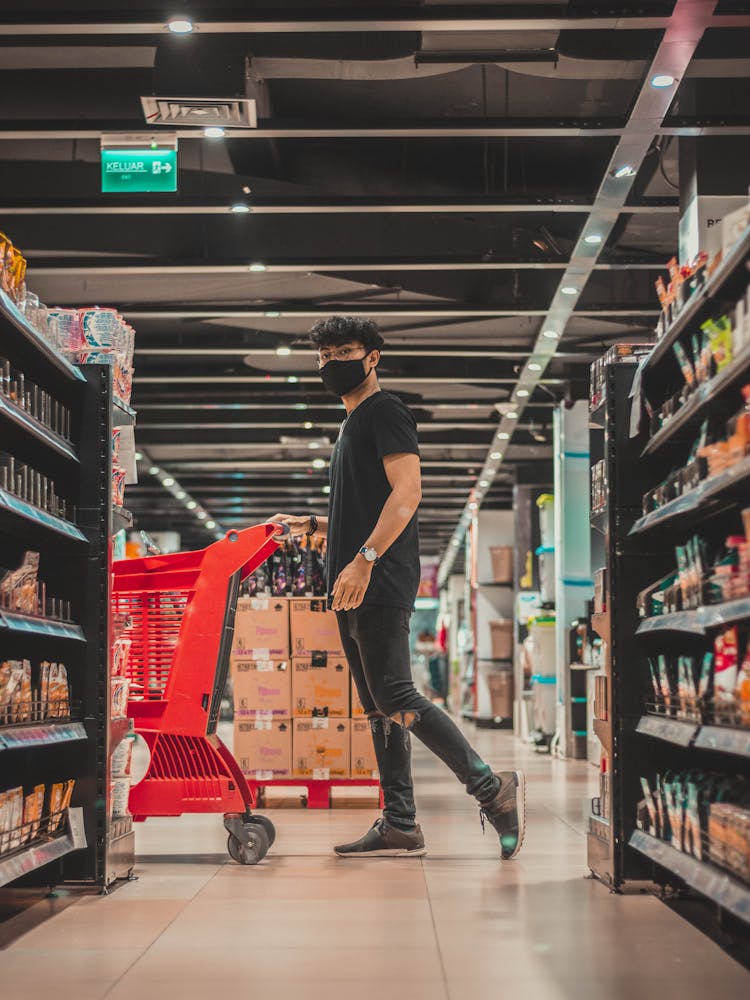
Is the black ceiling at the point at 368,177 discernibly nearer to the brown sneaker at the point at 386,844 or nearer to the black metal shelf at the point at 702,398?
the black metal shelf at the point at 702,398

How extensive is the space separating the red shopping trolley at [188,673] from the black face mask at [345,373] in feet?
1.92

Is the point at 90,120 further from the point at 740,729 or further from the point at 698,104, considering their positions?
the point at 740,729

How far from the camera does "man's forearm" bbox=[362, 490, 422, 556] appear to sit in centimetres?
436

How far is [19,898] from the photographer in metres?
3.77

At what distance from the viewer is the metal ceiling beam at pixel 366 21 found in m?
5.56

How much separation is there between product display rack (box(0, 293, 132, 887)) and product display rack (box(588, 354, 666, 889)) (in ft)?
5.00

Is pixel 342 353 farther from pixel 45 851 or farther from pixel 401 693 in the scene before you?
pixel 45 851

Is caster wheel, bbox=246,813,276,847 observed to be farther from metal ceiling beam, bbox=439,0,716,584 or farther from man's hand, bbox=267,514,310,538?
metal ceiling beam, bbox=439,0,716,584

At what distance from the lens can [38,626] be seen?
3.37 metres

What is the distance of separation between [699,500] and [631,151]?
14.4 ft

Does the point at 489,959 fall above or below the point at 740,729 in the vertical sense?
below

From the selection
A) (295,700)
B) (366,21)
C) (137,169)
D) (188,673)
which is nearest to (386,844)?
(188,673)

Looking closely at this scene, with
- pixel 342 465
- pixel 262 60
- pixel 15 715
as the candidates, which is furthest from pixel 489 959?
pixel 262 60

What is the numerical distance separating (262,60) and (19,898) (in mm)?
4499
